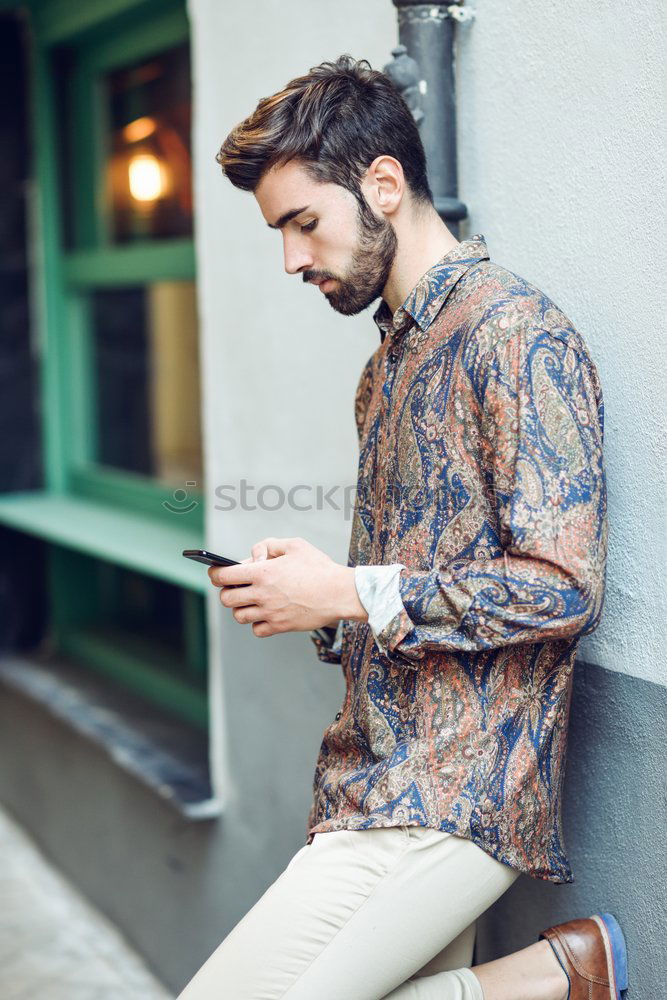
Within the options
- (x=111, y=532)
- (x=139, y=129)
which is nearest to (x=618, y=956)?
(x=111, y=532)

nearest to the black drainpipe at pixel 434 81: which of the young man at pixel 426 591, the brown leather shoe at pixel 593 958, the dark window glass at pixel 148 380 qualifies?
the young man at pixel 426 591

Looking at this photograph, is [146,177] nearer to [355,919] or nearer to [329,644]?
[329,644]

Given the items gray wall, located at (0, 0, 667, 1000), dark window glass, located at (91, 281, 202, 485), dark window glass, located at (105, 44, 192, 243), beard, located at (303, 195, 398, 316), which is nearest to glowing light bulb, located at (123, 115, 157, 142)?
dark window glass, located at (105, 44, 192, 243)

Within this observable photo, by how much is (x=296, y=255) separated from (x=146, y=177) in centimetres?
261

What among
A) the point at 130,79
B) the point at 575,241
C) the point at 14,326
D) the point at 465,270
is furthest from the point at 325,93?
the point at 14,326

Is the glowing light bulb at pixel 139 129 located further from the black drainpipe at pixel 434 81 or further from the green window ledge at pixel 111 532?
the black drainpipe at pixel 434 81

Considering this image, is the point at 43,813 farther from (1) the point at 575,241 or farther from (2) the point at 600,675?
(1) the point at 575,241

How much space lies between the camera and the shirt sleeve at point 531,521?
5.23 ft

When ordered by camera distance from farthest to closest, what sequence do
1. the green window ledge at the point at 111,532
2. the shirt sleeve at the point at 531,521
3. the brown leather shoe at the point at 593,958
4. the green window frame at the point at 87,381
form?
the green window frame at the point at 87,381
the green window ledge at the point at 111,532
the brown leather shoe at the point at 593,958
the shirt sleeve at the point at 531,521

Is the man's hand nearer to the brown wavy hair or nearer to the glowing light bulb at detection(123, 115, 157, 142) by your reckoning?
the brown wavy hair

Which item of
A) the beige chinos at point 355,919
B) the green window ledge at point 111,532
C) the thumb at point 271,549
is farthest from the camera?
the green window ledge at point 111,532

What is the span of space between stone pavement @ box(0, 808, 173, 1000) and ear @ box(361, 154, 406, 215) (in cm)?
264

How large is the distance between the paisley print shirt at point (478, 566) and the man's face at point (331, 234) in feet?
0.29

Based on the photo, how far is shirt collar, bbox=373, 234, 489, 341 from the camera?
180 centimetres
